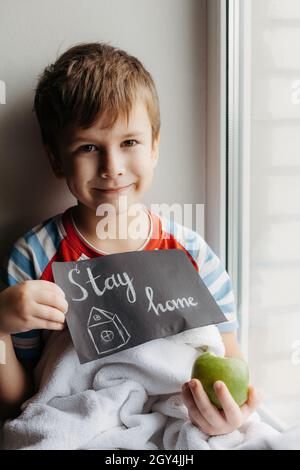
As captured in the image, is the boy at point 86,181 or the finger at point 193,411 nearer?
the finger at point 193,411

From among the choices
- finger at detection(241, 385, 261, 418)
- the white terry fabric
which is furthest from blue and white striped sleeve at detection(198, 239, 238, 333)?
finger at detection(241, 385, 261, 418)

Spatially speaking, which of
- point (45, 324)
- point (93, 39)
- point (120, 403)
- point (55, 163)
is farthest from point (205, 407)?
point (93, 39)

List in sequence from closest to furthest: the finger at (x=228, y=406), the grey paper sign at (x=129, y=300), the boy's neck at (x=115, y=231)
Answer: the finger at (x=228, y=406)
the grey paper sign at (x=129, y=300)
the boy's neck at (x=115, y=231)

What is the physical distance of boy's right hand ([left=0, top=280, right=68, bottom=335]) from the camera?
790 mm

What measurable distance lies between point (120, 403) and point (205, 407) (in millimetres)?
133

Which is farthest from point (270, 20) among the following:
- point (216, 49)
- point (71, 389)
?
point (71, 389)

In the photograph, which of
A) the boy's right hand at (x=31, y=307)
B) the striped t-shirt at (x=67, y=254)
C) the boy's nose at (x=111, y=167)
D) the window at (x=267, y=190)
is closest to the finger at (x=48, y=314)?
the boy's right hand at (x=31, y=307)

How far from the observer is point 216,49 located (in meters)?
1.06

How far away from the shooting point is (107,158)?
2.89 ft

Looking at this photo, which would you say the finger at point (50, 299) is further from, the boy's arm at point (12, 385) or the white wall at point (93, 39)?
the white wall at point (93, 39)

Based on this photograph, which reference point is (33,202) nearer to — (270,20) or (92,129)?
(92,129)

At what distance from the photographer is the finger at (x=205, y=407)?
742 mm

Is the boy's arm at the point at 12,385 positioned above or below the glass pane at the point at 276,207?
below

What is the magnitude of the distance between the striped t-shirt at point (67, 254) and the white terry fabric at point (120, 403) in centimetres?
8
